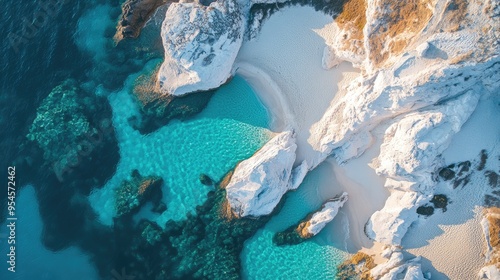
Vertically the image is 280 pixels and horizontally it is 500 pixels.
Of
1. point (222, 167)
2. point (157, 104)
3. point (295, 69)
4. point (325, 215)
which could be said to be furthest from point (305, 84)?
point (157, 104)

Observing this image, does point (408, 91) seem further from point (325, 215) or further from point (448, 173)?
point (325, 215)

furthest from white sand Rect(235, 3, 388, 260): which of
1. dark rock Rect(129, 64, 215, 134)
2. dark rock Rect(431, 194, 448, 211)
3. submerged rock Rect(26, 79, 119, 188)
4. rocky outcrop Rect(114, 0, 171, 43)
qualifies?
submerged rock Rect(26, 79, 119, 188)

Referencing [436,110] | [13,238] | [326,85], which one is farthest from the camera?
[13,238]

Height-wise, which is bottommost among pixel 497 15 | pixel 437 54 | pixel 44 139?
pixel 44 139

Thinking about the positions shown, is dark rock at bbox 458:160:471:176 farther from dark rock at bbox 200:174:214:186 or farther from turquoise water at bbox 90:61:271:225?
dark rock at bbox 200:174:214:186

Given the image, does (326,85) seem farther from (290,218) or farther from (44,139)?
(44,139)

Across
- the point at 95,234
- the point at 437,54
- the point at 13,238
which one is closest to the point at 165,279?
the point at 95,234
